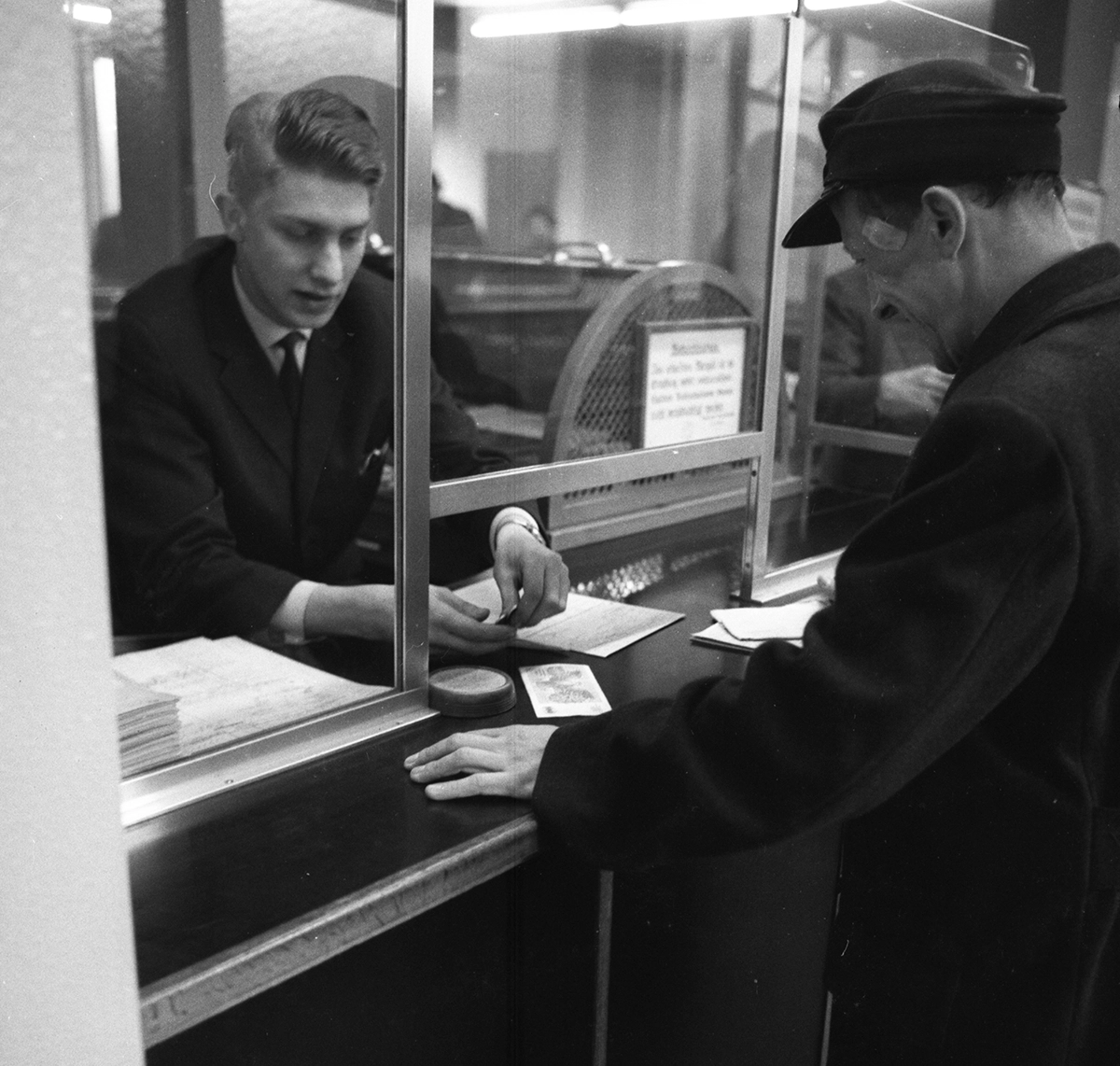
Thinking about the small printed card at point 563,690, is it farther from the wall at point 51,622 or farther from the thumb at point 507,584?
the wall at point 51,622

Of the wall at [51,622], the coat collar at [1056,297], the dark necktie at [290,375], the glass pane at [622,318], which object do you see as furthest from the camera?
the glass pane at [622,318]

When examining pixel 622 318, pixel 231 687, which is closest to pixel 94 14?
pixel 231 687

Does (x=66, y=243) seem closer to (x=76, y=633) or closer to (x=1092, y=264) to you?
(x=76, y=633)

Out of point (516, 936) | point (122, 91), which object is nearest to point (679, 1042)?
point (516, 936)

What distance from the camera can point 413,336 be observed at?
149cm

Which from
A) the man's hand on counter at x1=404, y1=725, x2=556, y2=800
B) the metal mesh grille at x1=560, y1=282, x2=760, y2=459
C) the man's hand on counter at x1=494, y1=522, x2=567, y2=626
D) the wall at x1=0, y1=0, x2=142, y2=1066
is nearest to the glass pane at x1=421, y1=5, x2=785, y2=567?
the metal mesh grille at x1=560, y1=282, x2=760, y2=459

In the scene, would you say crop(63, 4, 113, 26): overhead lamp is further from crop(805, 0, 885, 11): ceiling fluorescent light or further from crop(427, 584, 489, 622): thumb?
crop(805, 0, 885, 11): ceiling fluorescent light

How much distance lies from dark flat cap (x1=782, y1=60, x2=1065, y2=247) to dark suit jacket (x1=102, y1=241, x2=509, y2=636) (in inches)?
29.8

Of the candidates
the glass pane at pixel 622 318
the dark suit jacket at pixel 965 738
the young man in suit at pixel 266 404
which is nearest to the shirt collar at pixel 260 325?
the young man in suit at pixel 266 404

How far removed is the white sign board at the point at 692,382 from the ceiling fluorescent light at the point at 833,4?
0.60m

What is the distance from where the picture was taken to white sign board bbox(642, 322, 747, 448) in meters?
2.23

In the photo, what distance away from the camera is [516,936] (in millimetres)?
1416

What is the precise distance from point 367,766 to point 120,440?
74 centimetres

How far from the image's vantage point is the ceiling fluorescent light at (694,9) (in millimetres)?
2088
